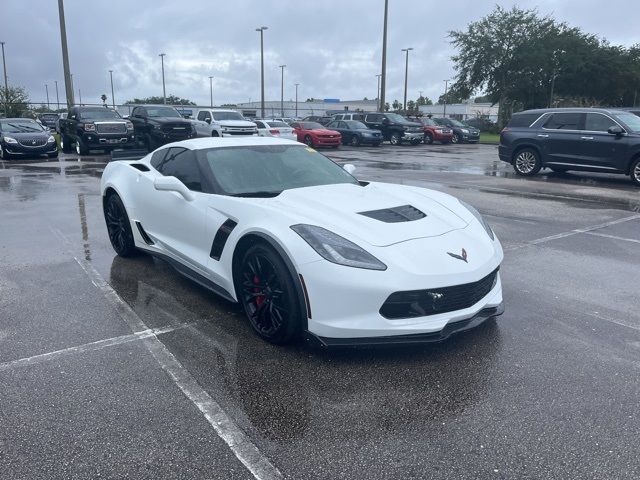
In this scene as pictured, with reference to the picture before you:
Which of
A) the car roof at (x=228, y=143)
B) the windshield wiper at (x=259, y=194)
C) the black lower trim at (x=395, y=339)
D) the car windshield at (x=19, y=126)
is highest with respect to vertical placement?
the car roof at (x=228, y=143)

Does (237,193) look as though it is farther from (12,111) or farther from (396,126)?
(12,111)

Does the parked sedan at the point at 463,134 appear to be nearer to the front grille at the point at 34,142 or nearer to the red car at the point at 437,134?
the red car at the point at 437,134

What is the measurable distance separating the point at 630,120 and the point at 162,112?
17100 mm

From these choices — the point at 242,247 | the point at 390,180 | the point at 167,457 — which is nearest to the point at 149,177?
the point at 242,247

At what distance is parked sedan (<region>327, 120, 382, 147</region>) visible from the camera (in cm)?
2909

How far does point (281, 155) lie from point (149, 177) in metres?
1.40

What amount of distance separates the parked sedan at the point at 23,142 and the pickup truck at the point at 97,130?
1.30 metres

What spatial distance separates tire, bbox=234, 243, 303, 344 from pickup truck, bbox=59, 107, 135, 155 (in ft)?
60.6

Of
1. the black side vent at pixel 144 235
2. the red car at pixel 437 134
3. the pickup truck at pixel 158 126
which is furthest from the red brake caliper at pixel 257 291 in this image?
the red car at pixel 437 134

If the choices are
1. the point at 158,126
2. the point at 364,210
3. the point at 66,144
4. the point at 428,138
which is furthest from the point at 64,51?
the point at 364,210

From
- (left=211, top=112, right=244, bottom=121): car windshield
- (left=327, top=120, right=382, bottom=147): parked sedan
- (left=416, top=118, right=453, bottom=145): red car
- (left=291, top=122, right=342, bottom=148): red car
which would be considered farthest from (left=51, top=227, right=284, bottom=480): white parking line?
(left=416, top=118, right=453, bottom=145): red car

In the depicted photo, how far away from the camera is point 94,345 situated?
3977 mm

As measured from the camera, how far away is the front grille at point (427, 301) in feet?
11.4

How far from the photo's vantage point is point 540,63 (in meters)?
44.3
